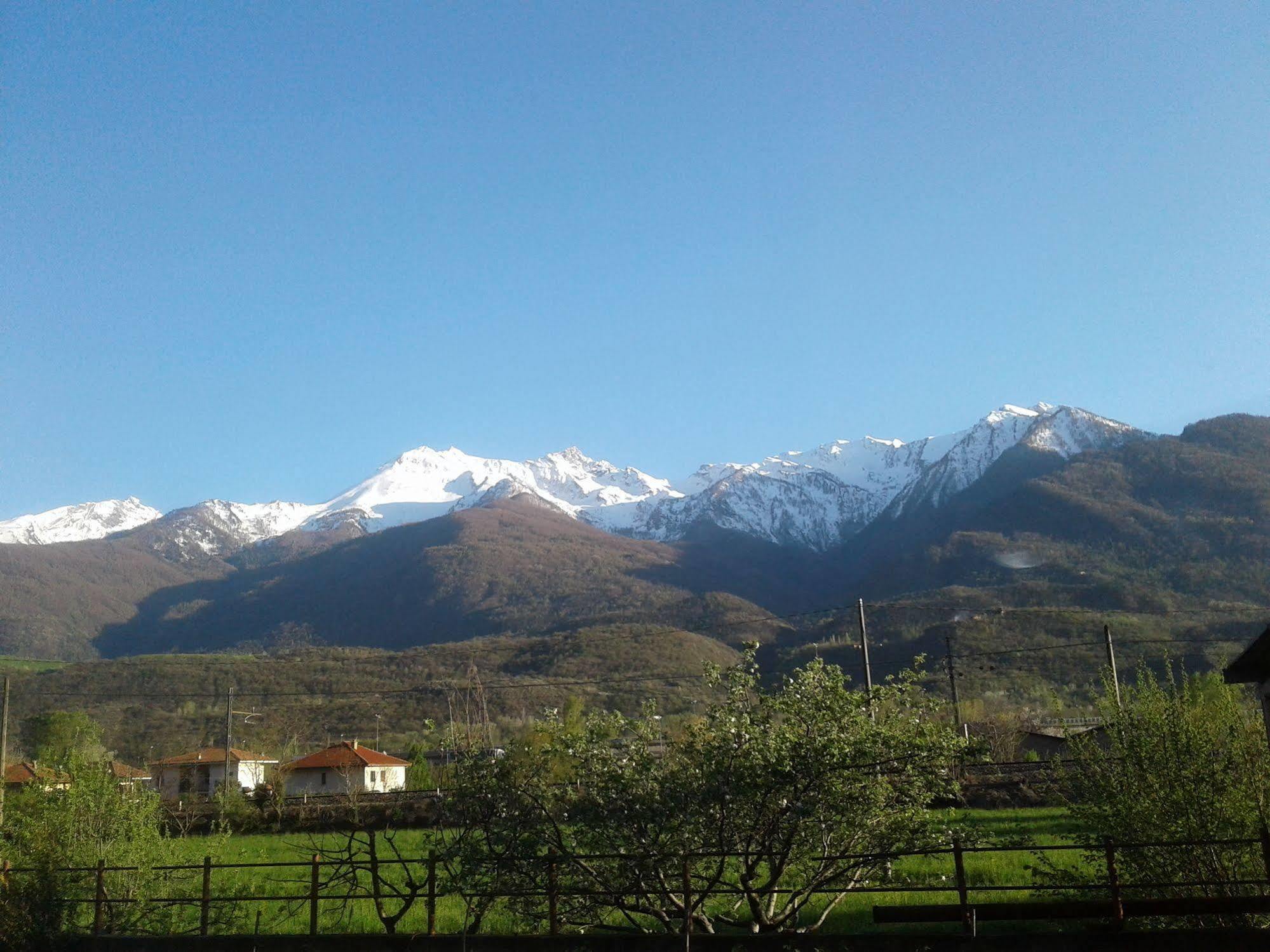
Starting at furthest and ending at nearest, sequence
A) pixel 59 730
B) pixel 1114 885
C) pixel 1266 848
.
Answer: pixel 59 730
pixel 1114 885
pixel 1266 848

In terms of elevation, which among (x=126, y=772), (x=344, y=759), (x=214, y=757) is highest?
(x=214, y=757)

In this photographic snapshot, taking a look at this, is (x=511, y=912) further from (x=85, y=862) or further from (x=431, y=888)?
(x=85, y=862)

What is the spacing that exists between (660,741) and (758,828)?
204 centimetres

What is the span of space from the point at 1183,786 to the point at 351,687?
90.4 metres

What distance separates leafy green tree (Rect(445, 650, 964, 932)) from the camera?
12945 millimetres

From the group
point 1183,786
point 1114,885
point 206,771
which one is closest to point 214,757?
point 206,771

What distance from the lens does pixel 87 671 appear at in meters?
107

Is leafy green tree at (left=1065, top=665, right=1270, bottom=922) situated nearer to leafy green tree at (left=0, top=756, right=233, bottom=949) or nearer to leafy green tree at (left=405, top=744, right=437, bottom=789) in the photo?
leafy green tree at (left=0, top=756, right=233, bottom=949)

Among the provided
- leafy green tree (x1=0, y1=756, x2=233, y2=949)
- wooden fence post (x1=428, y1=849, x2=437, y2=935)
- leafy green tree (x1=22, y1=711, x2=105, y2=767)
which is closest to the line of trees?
wooden fence post (x1=428, y1=849, x2=437, y2=935)

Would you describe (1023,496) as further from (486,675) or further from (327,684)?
(327,684)

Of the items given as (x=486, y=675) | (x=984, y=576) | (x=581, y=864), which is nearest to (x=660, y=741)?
(x=581, y=864)

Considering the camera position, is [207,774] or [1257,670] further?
[207,774]

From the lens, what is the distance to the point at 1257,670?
12844mm

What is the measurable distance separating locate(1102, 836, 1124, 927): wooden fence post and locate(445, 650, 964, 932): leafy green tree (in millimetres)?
1980
